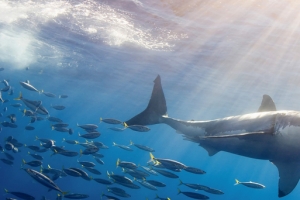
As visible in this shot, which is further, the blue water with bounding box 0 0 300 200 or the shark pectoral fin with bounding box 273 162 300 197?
the blue water with bounding box 0 0 300 200

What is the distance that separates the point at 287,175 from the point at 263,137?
152 cm

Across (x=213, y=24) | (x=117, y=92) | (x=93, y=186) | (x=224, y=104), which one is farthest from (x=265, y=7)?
(x=93, y=186)

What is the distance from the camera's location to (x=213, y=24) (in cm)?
1448

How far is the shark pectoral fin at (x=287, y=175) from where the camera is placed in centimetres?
531

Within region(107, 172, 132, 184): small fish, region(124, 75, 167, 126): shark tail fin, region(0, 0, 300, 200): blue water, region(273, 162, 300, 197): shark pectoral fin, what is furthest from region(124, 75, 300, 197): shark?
region(0, 0, 300, 200): blue water

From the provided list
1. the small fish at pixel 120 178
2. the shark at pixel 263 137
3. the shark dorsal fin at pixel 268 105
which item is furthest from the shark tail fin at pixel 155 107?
the shark dorsal fin at pixel 268 105

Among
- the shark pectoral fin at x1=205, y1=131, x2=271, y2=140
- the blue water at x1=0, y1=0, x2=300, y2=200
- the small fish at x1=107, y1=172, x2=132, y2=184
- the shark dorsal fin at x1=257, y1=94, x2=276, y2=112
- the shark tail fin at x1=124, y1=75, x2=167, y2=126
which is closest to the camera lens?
the shark pectoral fin at x1=205, y1=131, x2=271, y2=140

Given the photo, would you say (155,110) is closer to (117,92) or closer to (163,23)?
(163,23)

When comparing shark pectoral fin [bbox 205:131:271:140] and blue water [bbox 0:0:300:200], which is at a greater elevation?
blue water [bbox 0:0:300:200]

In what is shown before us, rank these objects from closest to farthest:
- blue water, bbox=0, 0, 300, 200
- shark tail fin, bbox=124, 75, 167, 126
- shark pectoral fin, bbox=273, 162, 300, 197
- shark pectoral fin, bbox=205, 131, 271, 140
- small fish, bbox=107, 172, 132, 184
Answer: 1. shark pectoral fin, bbox=205, 131, 271, 140
2. shark pectoral fin, bbox=273, 162, 300, 197
3. shark tail fin, bbox=124, 75, 167, 126
4. small fish, bbox=107, 172, 132, 184
5. blue water, bbox=0, 0, 300, 200

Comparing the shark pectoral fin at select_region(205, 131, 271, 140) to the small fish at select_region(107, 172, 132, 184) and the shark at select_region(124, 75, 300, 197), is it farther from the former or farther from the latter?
the small fish at select_region(107, 172, 132, 184)

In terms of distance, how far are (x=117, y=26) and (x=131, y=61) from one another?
632cm

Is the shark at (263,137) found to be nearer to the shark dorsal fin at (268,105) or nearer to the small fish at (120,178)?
the shark dorsal fin at (268,105)

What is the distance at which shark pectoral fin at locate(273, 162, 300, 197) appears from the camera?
5.31 metres
